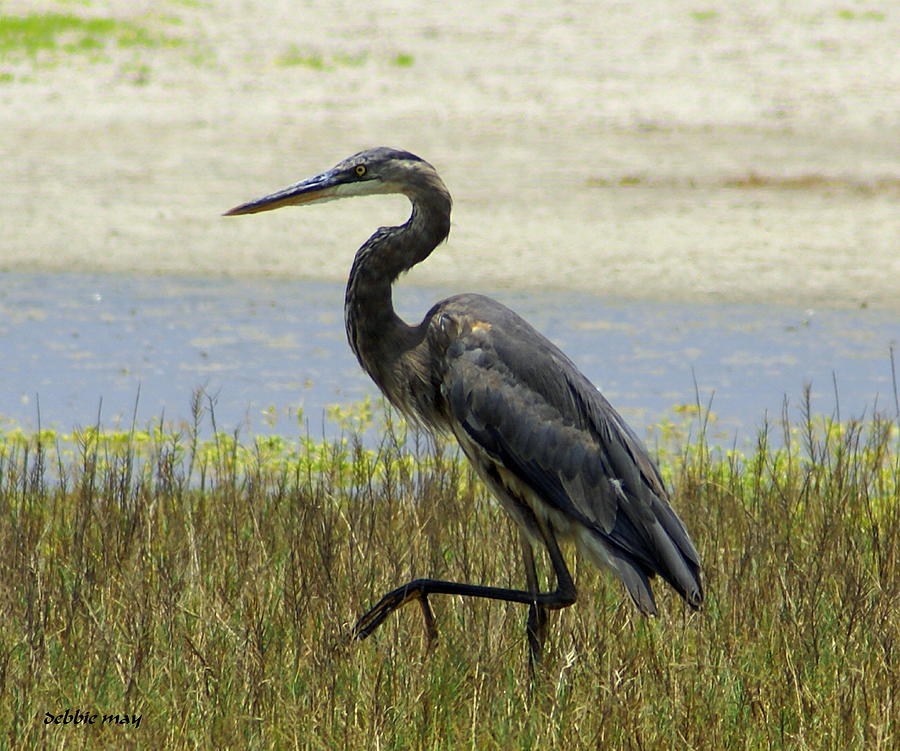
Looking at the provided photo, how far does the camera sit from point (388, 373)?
488 cm

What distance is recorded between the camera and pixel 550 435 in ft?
15.6

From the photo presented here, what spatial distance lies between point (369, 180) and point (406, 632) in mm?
1419

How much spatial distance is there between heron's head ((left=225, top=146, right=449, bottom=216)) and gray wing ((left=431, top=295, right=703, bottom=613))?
0.41 meters

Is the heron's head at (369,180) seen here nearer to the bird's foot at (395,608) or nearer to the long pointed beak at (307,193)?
the long pointed beak at (307,193)

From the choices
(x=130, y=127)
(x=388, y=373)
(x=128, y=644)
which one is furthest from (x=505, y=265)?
(x=128, y=644)

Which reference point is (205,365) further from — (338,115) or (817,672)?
(338,115)

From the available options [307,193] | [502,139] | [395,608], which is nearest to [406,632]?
[395,608]

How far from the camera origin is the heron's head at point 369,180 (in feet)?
15.9

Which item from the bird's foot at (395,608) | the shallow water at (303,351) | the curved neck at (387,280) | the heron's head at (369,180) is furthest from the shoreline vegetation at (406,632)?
the shallow water at (303,351)

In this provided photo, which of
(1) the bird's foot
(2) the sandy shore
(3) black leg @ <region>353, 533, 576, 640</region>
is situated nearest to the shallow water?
(2) the sandy shore

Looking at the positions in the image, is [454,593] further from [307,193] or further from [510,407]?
[307,193]

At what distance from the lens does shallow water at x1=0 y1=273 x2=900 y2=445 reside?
8742 mm

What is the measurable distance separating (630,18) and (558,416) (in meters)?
18.4

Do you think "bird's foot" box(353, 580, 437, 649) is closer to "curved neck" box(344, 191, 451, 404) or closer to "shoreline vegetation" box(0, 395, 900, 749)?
"shoreline vegetation" box(0, 395, 900, 749)
